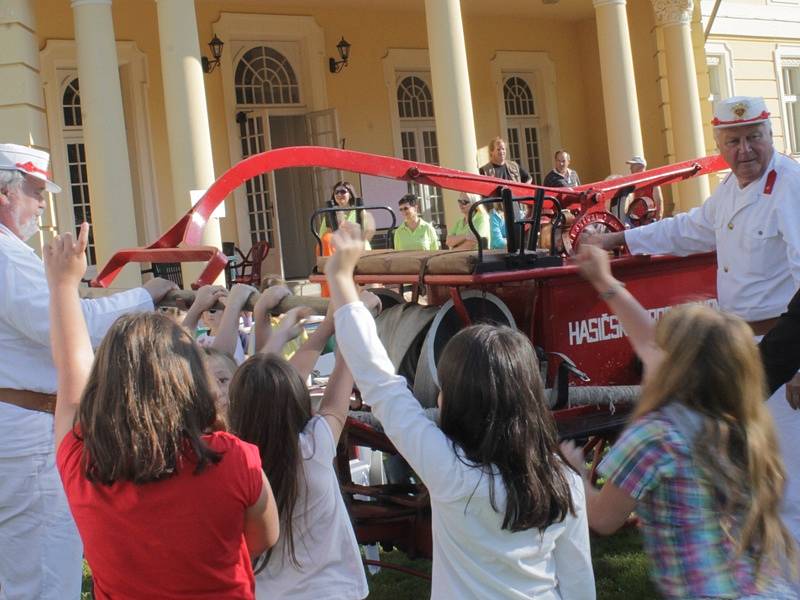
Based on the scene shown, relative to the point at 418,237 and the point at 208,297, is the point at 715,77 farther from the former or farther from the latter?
the point at 208,297

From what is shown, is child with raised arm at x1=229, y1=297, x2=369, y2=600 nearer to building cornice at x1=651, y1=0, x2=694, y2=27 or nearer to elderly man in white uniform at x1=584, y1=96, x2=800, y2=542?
elderly man in white uniform at x1=584, y1=96, x2=800, y2=542

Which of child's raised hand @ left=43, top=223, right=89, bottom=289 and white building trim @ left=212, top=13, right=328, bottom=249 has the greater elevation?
white building trim @ left=212, top=13, right=328, bottom=249

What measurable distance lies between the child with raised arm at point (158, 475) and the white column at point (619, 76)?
13892 mm

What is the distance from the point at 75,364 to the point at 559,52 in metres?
17.9

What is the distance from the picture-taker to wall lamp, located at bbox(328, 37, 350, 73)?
53.5 feet

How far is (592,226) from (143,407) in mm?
3195

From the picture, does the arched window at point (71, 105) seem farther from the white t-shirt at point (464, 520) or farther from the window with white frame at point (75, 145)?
the white t-shirt at point (464, 520)

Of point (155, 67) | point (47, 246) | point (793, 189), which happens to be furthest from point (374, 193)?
point (47, 246)

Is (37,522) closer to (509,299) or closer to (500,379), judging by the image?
(500,379)

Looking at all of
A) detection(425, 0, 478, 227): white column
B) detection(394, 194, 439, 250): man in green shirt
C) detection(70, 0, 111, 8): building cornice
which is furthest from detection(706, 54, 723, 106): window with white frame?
detection(70, 0, 111, 8): building cornice

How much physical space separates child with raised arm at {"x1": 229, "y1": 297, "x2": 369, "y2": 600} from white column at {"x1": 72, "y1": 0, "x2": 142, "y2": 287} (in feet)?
29.1

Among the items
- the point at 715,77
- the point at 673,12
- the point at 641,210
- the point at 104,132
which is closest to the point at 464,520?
the point at 641,210

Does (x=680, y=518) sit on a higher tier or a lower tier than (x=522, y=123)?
lower

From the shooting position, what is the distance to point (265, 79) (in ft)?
53.1
